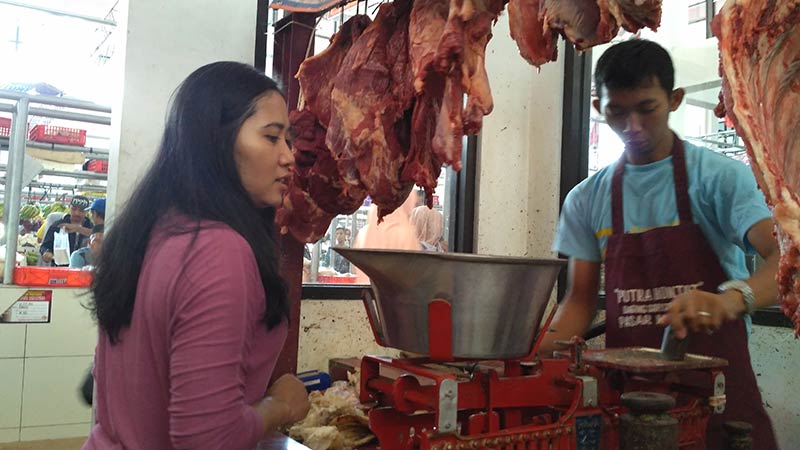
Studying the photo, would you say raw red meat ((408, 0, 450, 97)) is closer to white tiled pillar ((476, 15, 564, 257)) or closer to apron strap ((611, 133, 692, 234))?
apron strap ((611, 133, 692, 234))

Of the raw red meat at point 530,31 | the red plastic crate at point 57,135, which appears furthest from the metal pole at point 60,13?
the raw red meat at point 530,31

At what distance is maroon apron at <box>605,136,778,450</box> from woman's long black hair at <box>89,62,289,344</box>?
1.54 metres

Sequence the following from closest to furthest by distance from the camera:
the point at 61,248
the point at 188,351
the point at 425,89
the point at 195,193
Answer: the point at 188,351, the point at 195,193, the point at 425,89, the point at 61,248

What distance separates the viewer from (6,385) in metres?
5.07

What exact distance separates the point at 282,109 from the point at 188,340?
0.61 meters

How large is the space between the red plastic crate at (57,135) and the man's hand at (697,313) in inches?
274

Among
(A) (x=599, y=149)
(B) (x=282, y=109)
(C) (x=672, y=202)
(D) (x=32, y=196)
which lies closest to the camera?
(B) (x=282, y=109)

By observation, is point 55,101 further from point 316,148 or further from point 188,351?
point 188,351

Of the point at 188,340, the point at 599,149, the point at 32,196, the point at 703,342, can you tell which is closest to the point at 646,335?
the point at 703,342

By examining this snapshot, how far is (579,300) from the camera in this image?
275cm

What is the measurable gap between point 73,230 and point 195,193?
664 cm

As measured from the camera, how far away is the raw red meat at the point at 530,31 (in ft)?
5.39

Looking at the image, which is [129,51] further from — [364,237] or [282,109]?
[364,237]

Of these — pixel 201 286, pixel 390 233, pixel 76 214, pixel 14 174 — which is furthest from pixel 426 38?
pixel 76 214
